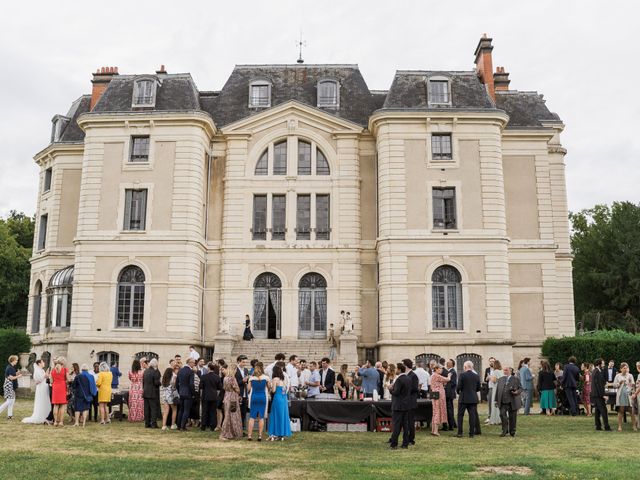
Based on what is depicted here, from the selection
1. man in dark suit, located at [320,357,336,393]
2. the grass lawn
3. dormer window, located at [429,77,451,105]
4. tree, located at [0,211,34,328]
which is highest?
dormer window, located at [429,77,451,105]

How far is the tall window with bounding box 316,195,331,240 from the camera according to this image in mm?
31344

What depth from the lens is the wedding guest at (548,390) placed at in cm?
2206

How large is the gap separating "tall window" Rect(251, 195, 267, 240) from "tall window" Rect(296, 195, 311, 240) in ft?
5.01

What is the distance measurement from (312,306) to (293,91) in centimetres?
1091

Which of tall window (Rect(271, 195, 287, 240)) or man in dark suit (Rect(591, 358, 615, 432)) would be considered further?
tall window (Rect(271, 195, 287, 240))

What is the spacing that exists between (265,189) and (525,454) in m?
20.8

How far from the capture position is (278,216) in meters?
→ 31.6

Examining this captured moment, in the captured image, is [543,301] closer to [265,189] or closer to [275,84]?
[265,189]

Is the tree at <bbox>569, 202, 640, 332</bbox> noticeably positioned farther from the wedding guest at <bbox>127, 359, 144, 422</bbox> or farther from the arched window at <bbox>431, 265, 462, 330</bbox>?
the wedding guest at <bbox>127, 359, 144, 422</bbox>

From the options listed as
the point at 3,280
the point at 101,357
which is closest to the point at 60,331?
the point at 101,357

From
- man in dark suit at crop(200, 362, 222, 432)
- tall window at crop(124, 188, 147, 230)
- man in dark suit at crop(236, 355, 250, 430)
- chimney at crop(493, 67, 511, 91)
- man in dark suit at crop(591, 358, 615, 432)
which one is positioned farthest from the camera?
chimney at crop(493, 67, 511, 91)

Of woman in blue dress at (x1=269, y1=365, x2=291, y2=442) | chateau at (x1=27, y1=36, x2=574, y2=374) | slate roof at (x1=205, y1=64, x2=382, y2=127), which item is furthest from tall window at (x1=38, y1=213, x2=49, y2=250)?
woman in blue dress at (x1=269, y1=365, x2=291, y2=442)

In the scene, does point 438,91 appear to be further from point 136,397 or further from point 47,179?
point 47,179

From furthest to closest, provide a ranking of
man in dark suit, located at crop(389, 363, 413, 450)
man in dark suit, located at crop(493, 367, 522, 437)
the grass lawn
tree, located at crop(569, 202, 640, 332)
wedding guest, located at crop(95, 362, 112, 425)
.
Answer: tree, located at crop(569, 202, 640, 332)
wedding guest, located at crop(95, 362, 112, 425)
man in dark suit, located at crop(493, 367, 522, 437)
man in dark suit, located at crop(389, 363, 413, 450)
the grass lawn
